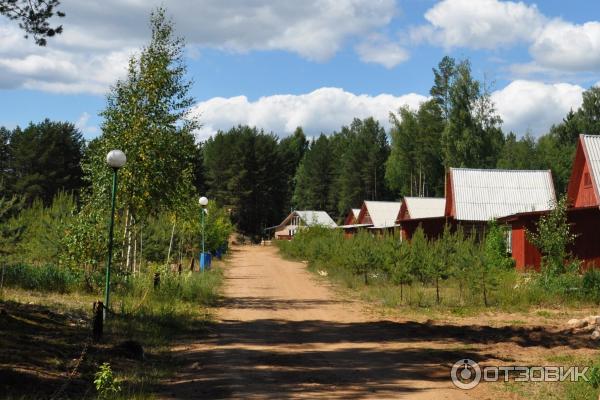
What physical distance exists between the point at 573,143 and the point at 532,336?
6752 cm

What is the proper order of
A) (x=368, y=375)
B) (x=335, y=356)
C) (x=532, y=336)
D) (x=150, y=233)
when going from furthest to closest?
(x=150, y=233) → (x=532, y=336) → (x=335, y=356) → (x=368, y=375)

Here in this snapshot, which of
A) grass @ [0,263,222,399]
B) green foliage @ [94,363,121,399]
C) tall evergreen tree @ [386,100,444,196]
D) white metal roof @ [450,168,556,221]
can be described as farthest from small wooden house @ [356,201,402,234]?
green foliage @ [94,363,121,399]

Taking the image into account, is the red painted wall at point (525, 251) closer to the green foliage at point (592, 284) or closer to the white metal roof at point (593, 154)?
the white metal roof at point (593, 154)

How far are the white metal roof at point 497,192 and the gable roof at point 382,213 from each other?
16258mm

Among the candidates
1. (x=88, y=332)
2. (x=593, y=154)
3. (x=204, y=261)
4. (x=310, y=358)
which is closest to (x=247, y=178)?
(x=204, y=261)

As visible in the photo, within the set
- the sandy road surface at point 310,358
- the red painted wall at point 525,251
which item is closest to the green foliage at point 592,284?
the sandy road surface at point 310,358

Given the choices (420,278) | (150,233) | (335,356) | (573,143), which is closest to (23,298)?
(335,356)

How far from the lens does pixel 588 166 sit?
2578 cm

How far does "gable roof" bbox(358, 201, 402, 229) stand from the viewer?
53.7 metres

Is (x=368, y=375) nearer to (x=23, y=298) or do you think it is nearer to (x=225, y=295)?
(x=23, y=298)

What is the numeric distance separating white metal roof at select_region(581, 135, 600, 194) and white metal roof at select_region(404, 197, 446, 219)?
1539 cm

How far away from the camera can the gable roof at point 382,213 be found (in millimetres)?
53688

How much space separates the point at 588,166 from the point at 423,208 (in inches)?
685

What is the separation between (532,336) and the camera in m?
12.0
